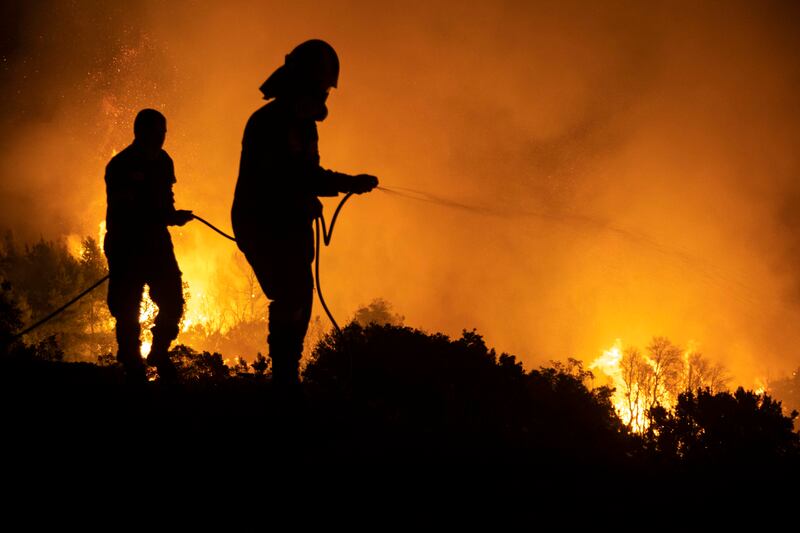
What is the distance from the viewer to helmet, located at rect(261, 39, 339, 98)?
13.1ft

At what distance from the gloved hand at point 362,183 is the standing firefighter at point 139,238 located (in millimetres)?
2627

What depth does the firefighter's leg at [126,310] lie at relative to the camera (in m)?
5.12

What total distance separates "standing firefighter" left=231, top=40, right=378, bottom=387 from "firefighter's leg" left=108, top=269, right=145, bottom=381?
194 centimetres

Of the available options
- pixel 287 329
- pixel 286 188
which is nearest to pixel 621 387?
pixel 287 329

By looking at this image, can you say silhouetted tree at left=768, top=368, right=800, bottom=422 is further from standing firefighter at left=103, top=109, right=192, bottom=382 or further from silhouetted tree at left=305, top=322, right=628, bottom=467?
standing firefighter at left=103, top=109, right=192, bottom=382

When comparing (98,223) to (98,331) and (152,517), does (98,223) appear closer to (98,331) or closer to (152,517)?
(98,331)

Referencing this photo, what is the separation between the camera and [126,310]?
521 centimetres

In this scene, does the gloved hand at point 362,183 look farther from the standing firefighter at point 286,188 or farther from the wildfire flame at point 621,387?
the wildfire flame at point 621,387

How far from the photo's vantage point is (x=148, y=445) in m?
3.30

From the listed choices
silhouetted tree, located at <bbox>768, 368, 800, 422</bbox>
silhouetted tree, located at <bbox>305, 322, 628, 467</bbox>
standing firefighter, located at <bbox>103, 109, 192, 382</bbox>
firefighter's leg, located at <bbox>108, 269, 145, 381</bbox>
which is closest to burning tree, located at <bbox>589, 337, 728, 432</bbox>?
silhouetted tree, located at <bbox>768, 368, 800, 422</bbox>

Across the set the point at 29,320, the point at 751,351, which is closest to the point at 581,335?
the point at 751,351

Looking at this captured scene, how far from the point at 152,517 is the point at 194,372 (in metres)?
9.93

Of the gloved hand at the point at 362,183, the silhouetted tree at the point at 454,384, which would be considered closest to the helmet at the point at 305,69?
the gloved hand at the point at 362,183

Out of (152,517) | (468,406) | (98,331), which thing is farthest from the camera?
(98,331)
